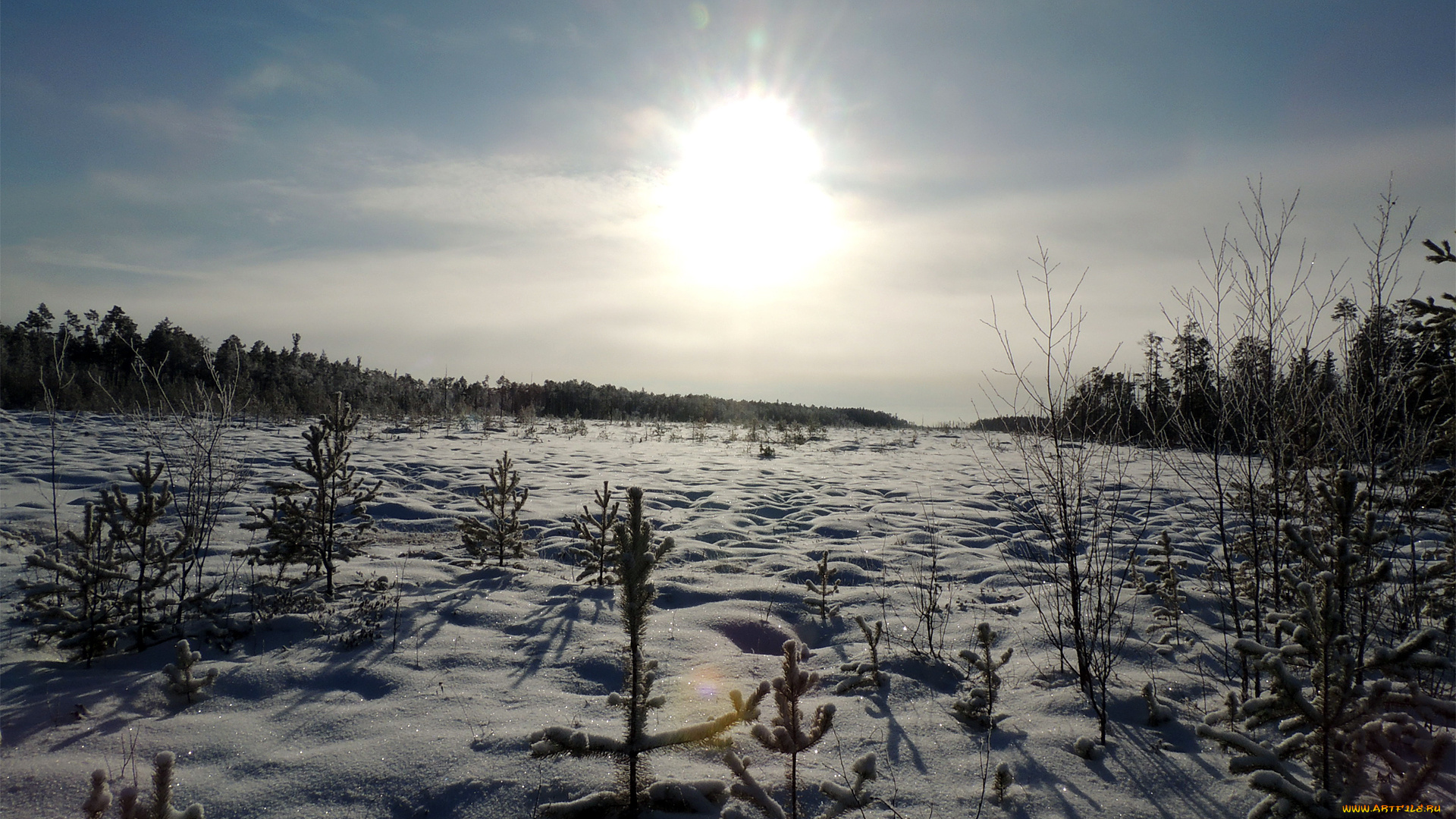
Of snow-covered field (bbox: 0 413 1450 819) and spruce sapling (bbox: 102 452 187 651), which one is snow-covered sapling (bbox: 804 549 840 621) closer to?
snow-covered field (bbox: 0 413 1450 819)

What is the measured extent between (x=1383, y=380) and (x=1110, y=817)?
3.55 meters

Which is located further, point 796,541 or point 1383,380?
point 796,541

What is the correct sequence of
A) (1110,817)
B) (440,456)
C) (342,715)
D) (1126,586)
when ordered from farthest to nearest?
(440,456), (1126,586), (342,715), (1110,817)

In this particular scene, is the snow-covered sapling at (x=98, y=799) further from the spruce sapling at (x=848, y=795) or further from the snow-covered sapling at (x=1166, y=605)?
the snow-covered sapling at (x=1166, y=605)

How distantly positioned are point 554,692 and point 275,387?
23264mm

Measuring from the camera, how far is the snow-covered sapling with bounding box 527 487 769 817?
2035 millimetres

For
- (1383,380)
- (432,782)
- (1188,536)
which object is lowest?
(432,782)

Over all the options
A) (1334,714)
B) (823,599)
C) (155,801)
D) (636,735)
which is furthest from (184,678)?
(1334,714)

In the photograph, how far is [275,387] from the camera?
21.3 meters

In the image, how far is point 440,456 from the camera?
1110cm

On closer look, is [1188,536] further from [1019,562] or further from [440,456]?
[440,456]

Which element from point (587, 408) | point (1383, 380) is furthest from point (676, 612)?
point (587, 408)

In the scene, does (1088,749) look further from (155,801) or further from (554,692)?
(155,801)

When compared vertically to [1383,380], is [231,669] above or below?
below
